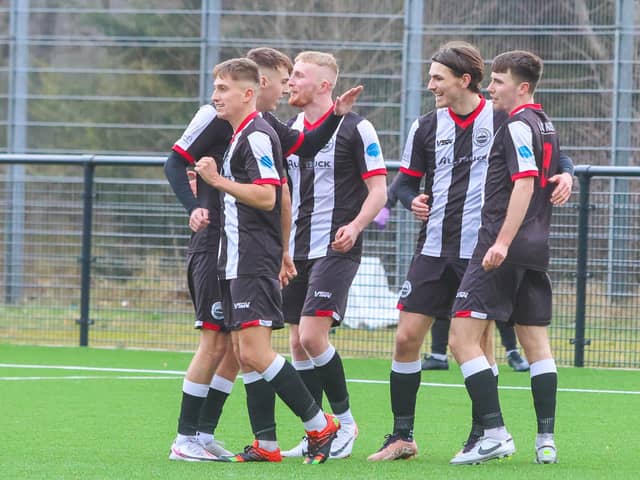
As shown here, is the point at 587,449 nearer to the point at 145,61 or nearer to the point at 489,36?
the point at 489,36

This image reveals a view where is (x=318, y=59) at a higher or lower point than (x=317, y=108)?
higher

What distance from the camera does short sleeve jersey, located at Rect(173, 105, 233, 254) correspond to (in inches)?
253

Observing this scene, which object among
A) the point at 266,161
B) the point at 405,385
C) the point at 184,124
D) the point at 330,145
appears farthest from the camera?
the point at 184,124

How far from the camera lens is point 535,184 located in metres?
6.17

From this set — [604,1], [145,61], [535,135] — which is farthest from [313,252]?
[145,61]

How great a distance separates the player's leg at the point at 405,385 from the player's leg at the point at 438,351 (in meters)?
4.13

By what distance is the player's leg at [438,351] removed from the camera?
10727mm

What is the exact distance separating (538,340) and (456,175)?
0.91 metres

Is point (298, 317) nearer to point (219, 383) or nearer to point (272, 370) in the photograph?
point (219, 383)

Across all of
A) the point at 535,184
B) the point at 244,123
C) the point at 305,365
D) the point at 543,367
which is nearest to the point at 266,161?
the point at 244,123

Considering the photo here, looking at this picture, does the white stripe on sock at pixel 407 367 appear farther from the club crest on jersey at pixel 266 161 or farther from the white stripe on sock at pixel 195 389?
the club crest on jersey at pixel 266 161

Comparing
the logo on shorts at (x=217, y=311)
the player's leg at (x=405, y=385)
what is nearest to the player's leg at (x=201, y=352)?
the logo on shorts at (x=217, y=311)

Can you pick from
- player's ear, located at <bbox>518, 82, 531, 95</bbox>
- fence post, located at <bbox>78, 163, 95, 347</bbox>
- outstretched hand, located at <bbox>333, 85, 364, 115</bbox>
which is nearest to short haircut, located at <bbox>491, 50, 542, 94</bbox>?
player's ear, located at <bbox>518, 82, 531, 95</bbox>

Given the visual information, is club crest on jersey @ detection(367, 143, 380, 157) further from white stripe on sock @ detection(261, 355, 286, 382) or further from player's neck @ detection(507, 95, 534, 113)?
white stripe on sock @ detection(261, 355, 286, 382)
